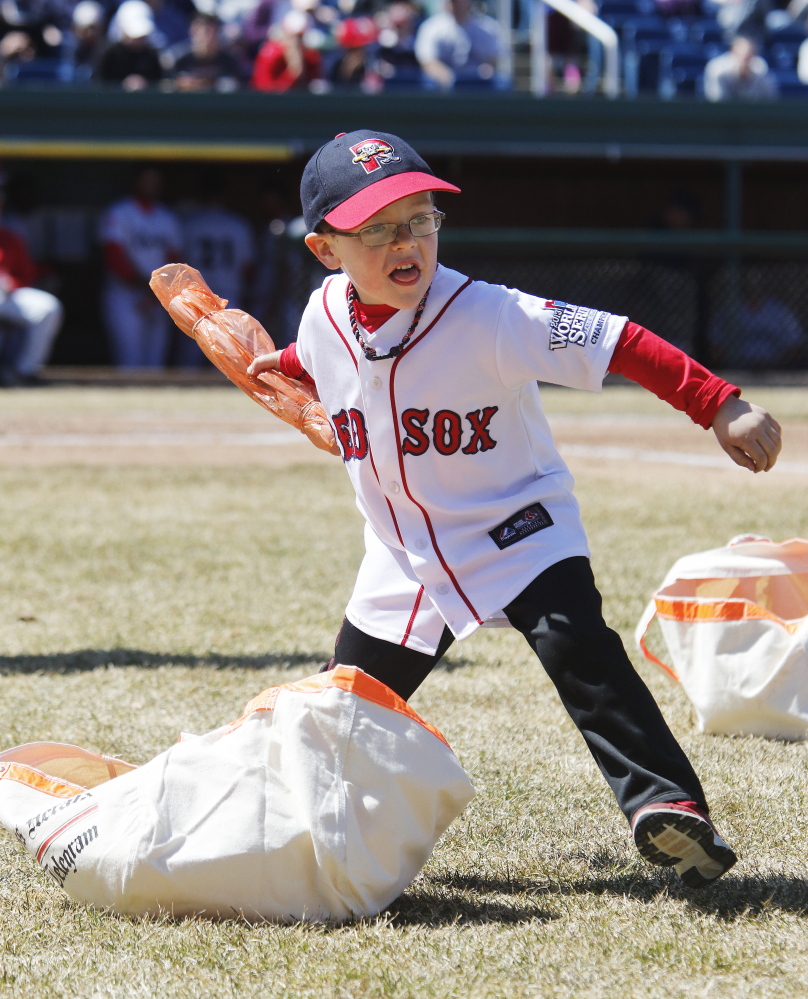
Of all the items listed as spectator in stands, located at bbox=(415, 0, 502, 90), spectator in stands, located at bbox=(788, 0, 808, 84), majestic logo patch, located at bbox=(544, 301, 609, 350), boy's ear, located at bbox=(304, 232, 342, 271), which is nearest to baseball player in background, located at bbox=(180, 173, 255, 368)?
spectator in stands, located at bbox=(415, 0, 502, 90)

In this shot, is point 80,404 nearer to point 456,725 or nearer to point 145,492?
point 145,492

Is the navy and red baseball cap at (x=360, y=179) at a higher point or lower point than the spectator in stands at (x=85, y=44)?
lower

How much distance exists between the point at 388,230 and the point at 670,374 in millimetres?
569

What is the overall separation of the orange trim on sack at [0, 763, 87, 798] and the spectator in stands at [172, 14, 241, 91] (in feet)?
42.1

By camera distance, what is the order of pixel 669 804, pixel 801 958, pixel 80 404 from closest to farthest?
pixel 801 958, pixel 669 804, pixel 80 404

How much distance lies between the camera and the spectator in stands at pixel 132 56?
14.0 m

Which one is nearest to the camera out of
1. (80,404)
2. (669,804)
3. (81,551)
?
(669,804)

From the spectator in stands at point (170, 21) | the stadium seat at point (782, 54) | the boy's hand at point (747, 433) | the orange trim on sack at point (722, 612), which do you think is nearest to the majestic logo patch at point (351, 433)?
the boy's hand at point (747, 433)

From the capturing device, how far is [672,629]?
325 centimetres

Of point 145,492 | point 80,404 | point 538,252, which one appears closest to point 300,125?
point 538,252

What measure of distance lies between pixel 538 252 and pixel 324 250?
37.8 ft

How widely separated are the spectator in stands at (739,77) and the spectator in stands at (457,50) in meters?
2.47

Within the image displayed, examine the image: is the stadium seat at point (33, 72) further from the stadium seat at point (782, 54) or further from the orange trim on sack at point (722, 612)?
the orange trim on sack at point (722, 612)

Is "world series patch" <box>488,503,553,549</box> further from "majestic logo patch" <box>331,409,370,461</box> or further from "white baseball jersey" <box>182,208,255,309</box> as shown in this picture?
"white baseball jersey" <box>182,208,255,309</box>
